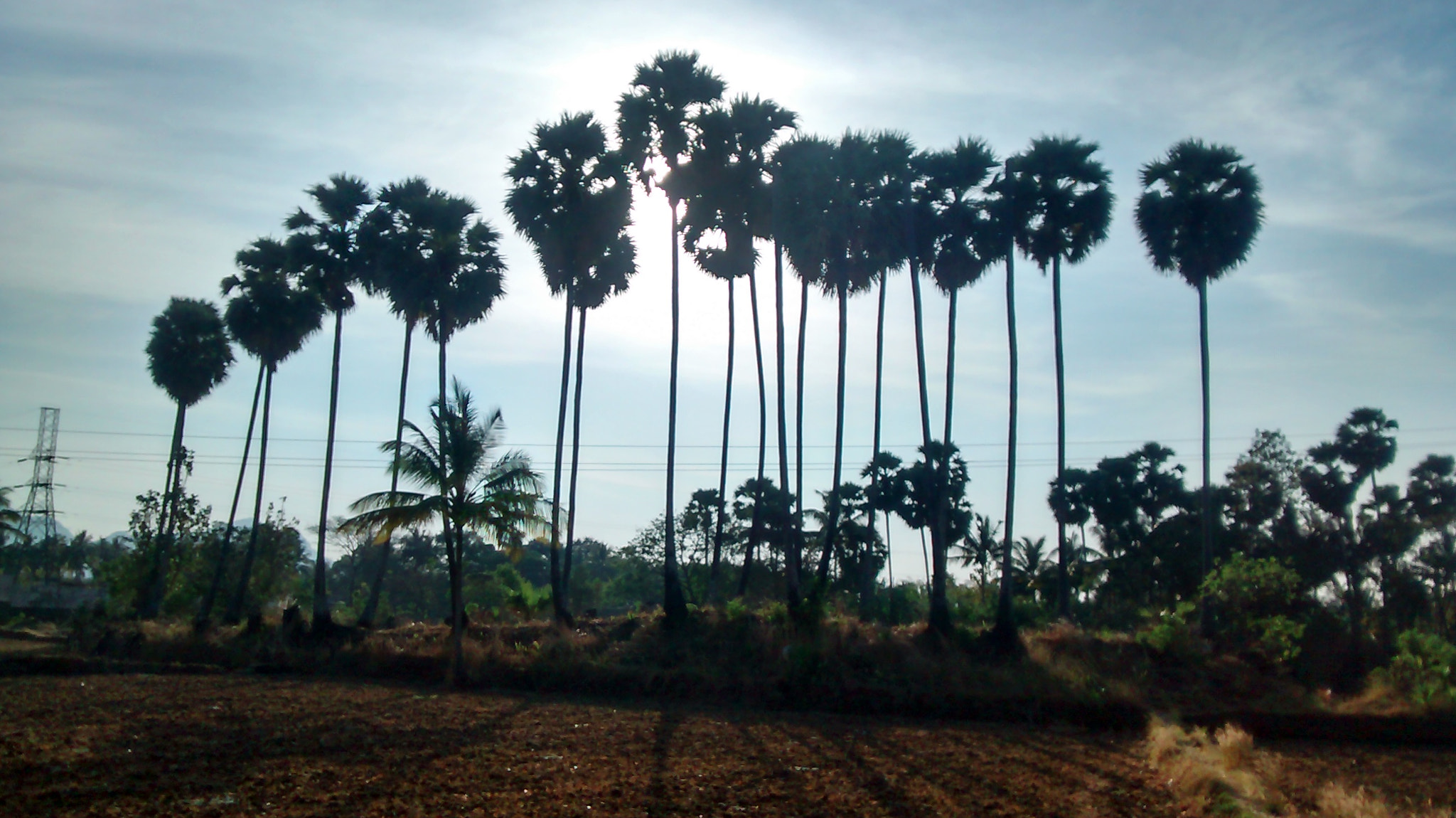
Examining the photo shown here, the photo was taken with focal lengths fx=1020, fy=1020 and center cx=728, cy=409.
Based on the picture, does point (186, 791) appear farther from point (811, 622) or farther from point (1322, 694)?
point (1322, 694)

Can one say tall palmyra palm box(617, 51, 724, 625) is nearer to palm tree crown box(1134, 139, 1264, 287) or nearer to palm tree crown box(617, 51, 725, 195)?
palm tree crown box(617, 51, 725, 195)

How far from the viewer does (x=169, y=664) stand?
101 ft

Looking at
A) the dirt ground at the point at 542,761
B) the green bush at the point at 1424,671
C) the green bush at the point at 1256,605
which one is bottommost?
the dirt ground at the point at 542,761

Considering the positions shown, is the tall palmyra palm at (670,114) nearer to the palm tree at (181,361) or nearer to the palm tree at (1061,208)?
the palm tree at (1061,208)

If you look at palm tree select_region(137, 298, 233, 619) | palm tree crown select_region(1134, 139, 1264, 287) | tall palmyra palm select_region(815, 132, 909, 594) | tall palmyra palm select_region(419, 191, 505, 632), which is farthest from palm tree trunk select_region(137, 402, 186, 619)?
palm tree crown select_region(1134, 139, 1264, 287)

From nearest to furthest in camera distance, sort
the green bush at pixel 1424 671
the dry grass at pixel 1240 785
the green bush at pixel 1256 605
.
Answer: the dry grass at pixel 1240 785 < the green bush at pixel 1424 671 < the green bush at pixel 1256 605

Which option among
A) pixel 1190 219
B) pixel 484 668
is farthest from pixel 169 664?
pixel 1190 219

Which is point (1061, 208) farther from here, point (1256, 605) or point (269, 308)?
point (269, 308)

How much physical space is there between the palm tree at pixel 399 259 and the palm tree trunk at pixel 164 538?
37.9ft

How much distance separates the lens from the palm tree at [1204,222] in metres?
33.2

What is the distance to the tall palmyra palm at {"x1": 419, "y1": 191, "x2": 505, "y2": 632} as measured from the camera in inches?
1438

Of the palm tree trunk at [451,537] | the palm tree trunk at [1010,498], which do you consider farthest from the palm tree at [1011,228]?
the palm tree trunk at [451,537]

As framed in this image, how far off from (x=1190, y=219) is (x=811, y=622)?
60.2ft

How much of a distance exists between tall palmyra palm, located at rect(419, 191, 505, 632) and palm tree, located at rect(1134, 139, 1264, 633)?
23259 millimetres
